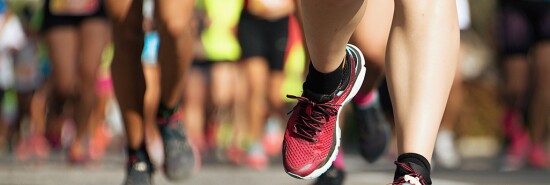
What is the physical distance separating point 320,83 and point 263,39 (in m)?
7.62

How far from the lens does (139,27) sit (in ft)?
18.6

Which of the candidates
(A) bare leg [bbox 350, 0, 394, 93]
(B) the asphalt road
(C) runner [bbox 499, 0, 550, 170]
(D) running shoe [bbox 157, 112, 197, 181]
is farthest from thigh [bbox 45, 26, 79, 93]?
(A) bare leg [bbox 350, 0, 394, 93]

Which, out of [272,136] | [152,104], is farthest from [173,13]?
[272,136]

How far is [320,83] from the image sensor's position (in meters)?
4.20

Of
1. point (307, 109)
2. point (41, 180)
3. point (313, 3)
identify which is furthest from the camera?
point (41, 180)

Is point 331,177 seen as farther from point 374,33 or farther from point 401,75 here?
point 401,75

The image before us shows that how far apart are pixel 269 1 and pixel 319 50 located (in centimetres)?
794

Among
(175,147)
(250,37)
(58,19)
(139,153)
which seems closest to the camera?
(139,153)

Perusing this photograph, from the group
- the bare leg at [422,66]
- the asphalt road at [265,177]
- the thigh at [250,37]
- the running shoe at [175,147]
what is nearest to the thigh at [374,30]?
the running shoe at [175,147]

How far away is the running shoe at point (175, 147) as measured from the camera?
6.09 metres

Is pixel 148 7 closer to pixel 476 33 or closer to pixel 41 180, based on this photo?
pixel 41 180

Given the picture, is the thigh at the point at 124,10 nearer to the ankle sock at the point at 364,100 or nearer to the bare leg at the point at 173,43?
the bare leg at the point at 173,43

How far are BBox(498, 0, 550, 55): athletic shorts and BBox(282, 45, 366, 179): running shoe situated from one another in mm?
6922

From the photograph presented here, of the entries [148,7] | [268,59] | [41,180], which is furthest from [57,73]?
[41,180]
